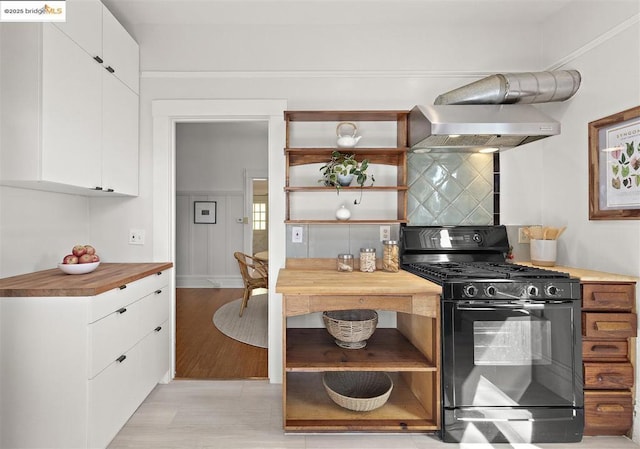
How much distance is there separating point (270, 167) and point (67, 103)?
124cm

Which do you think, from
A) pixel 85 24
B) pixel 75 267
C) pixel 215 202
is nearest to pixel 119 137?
pixel 85 24

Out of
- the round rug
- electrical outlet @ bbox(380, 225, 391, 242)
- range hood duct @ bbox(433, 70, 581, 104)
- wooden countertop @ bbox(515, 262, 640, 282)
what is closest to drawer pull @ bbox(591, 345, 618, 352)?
wooden countertop @ bbox(515, 262, 640, 282)

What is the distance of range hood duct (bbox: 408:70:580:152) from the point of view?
205 cm

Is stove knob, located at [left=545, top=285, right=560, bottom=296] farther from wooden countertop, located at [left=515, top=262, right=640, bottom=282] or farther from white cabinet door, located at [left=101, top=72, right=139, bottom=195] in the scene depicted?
white cabinet door, located at [left=101, top=72, right=139, bottom=195]

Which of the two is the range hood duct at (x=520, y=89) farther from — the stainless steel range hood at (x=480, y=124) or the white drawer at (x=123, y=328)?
the white drawer at (x=123, y=328)

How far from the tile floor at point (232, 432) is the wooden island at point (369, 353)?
0.07 m

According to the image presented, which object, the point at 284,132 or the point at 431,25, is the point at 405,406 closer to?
the point at 284,132

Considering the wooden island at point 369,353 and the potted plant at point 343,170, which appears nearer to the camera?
the wooden island at point 369,353

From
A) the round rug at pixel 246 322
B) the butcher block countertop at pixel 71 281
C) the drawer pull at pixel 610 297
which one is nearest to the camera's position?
the butcher block countertop at pixel 71 281

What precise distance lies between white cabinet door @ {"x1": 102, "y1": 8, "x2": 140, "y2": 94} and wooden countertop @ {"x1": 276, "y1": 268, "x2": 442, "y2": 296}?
5.65ft

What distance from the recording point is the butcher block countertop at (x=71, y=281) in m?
1.55

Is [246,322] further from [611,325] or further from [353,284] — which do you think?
[611,325]

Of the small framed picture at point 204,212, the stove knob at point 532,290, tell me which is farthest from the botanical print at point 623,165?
the small framed picture at point 204,212

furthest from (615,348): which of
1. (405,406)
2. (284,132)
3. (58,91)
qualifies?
(58,91)
